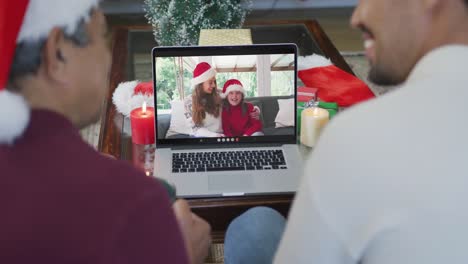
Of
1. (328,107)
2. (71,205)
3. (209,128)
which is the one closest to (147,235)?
(71,205)

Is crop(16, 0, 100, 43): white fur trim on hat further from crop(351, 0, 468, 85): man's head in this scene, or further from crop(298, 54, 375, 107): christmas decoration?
crop(298, 54, 375, 107): christmas decoration

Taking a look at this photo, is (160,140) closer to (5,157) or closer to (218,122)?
(218,122)

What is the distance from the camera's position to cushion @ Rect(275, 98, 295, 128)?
4.95ft

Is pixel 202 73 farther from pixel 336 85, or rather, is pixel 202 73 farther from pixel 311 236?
pixel 311 236

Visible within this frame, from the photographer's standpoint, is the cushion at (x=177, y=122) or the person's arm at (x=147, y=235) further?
the cushion at (x=177, y=122)

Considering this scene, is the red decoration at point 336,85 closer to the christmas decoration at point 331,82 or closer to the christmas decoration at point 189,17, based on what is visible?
the christmas decoration at point 331,82

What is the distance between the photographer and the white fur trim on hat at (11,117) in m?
0.70

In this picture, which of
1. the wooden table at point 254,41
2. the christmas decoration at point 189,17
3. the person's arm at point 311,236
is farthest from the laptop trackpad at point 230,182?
the christmas decoration at point 189,17

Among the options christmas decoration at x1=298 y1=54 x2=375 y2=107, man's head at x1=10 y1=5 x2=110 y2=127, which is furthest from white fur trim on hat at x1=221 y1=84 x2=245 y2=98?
man's head at x1=10 y1=5 x2=110 y2=127

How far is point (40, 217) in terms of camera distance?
66 cm

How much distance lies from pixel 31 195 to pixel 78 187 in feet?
0.16

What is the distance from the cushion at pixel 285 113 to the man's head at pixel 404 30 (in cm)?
51

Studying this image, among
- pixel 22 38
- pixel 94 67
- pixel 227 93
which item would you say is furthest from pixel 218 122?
pixel 22 38

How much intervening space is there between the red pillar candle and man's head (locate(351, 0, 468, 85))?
656 mm
